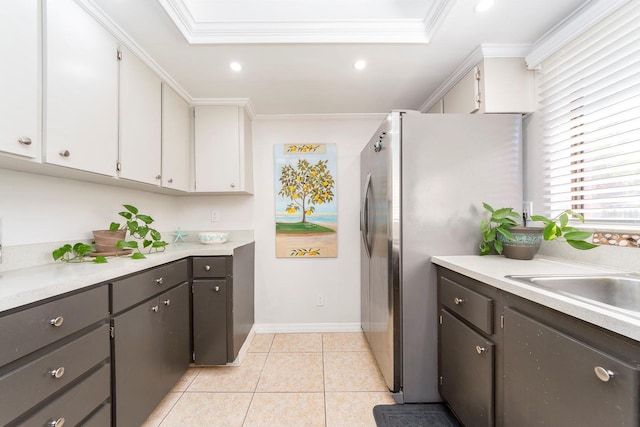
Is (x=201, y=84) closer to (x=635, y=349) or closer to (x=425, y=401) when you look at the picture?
(x=635, y=349)

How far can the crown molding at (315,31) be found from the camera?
4.71ft

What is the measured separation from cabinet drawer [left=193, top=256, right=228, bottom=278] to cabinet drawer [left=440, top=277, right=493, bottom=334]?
57.6 inches

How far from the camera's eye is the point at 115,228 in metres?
1.51

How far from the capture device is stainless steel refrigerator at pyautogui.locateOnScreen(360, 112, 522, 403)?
1.48 metres

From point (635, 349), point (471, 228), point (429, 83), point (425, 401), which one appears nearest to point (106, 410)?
point (425, 401)

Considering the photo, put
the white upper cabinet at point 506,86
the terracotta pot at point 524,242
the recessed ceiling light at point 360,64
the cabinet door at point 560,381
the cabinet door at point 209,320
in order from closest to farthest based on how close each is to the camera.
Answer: the cabinet door at point 560,381 → the terracotta pot at point 524,242 → the white upper cabinet at point 506,86 → the recessed ceiling light at point 360,64 → the cabinet door at point 209,320

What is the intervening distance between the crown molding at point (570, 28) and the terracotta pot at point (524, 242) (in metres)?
1.03

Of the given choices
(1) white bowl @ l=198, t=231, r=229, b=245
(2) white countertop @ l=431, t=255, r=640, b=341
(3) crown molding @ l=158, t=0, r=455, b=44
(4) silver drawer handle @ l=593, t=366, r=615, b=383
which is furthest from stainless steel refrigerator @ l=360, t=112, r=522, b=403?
(1) white bowl @ l=198, t=231, r=229, b=245

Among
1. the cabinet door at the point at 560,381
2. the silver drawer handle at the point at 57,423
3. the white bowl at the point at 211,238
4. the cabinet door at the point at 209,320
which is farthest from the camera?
the white bowl at the point at 211,238

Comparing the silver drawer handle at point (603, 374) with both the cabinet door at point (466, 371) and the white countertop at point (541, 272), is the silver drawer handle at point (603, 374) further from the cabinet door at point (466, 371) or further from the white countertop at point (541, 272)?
the cabinet door at point (466, 371)

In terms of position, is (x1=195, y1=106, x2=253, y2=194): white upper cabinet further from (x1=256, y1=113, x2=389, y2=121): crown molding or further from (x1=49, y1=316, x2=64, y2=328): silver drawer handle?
(x1=49, y1=316, x2=64, y2=328): silver drawer handle

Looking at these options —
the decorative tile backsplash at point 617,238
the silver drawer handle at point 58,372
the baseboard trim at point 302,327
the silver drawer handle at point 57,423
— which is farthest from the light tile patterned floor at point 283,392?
the decorative tile backsplash at point 617,238

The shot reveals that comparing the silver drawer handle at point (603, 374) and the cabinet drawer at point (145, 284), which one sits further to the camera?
the cabinet drawer at point (145, 284)

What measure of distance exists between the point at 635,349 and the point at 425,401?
122cm
